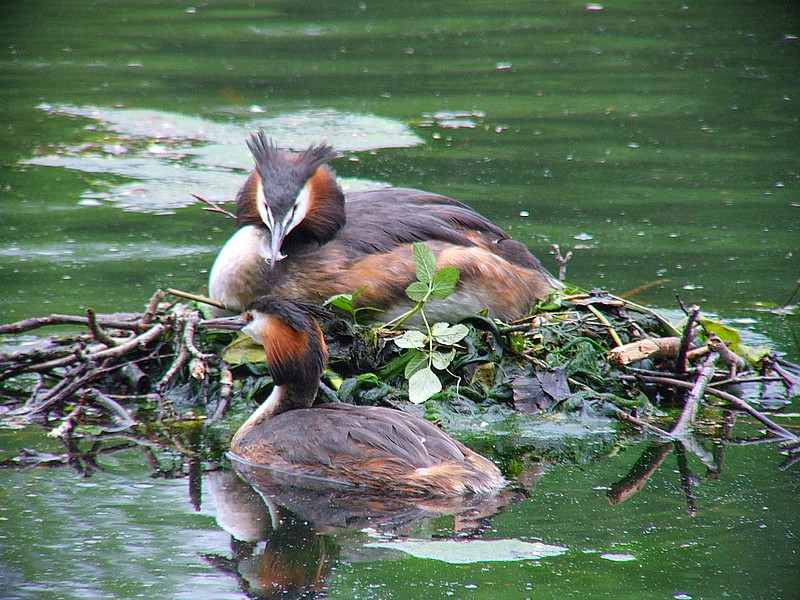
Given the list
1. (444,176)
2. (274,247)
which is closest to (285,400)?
(274,247)

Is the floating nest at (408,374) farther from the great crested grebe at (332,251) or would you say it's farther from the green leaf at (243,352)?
the great crested grebe at (332,251)

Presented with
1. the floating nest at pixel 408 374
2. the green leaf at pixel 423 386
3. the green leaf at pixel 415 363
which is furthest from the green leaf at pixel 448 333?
the green leaf at pixel 423 386

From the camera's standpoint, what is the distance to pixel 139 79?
13.7 m

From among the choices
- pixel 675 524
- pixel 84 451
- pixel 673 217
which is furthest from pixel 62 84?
pixel 675 524

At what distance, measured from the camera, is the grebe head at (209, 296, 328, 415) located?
5512 mm

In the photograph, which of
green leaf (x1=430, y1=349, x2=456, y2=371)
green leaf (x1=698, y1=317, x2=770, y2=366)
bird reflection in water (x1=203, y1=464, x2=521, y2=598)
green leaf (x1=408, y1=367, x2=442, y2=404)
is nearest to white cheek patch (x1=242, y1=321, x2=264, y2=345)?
bird reflection in water (x1=203, y1=464, x2=521, y2=598)

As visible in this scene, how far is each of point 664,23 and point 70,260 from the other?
35.8 ft

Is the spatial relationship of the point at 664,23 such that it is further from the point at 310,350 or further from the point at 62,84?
the point at 310,350

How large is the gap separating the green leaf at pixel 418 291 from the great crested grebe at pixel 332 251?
0.53 ft

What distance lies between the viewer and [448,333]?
6.12 meters

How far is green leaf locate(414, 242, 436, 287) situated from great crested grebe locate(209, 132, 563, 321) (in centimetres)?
21

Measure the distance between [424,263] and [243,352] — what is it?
104 cm

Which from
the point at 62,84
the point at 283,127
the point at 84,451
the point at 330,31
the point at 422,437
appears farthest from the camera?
the point at 330,31

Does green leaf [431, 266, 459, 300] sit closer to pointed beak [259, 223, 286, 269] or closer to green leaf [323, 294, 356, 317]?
green leaf [323, 294, 356, 317]
